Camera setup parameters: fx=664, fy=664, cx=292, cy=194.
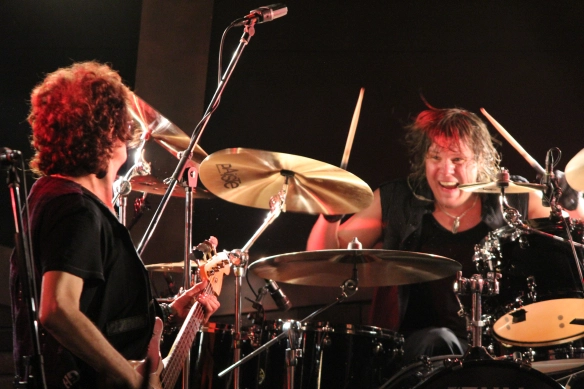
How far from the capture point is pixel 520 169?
4.63m

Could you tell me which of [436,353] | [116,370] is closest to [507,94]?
[436,353]

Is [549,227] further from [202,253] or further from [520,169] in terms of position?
[202,253]

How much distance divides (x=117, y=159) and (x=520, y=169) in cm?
332

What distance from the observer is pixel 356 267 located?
340cm

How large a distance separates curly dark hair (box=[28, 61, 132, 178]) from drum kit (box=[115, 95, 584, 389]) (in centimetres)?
105

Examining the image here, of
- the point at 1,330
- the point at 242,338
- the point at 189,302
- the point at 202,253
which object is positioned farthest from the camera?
A: the point at 1,330

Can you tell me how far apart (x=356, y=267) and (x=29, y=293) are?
6.69 ft

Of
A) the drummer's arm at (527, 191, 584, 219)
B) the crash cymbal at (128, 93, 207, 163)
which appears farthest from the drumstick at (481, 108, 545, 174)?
the crash cymbal at (128, 93, 207, 163)

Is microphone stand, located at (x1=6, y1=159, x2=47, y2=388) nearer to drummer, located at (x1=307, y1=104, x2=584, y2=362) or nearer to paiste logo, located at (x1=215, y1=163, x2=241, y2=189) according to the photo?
paiste logo, located at (x1=215, y1=163, x2=241, y2=189)

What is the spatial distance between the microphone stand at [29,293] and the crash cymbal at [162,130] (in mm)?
1469

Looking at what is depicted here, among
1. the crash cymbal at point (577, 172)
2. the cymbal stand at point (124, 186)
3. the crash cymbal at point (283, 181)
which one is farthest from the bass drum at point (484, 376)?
the cymbal stand at point (124, 186)

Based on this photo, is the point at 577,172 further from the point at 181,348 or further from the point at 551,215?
the point at 181,348

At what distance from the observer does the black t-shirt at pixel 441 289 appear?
4340mm

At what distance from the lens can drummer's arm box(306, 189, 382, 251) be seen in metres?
4.68
